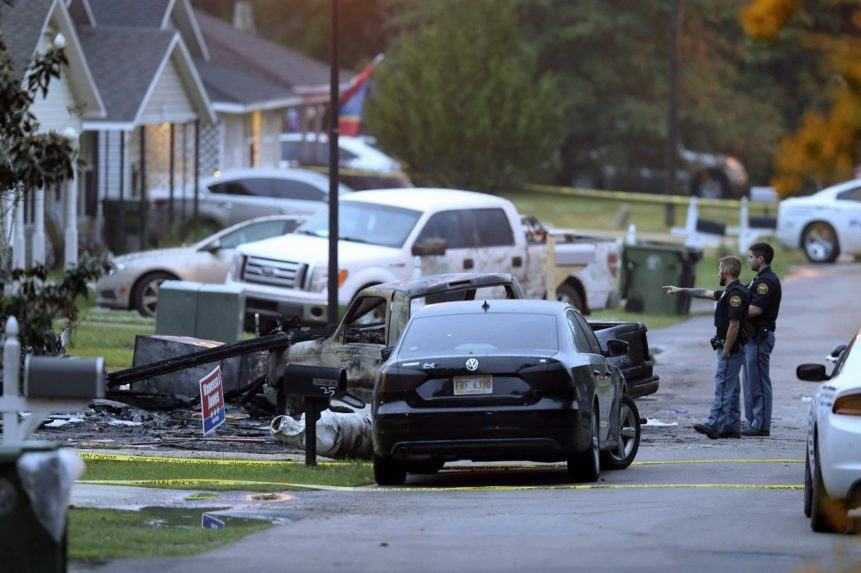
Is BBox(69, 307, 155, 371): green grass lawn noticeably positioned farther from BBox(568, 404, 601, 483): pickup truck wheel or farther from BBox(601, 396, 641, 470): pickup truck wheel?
BBox(568, 404, 601, 483): pickup truck wheel

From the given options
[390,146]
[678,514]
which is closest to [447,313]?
[678,514]

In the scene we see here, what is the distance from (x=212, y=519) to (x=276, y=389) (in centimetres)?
678

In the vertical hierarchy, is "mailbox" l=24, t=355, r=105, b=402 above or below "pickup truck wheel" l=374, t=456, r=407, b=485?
above

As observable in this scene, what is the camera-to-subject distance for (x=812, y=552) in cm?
1099

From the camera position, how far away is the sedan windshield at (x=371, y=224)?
26.5m

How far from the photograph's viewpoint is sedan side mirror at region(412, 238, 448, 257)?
2609cm

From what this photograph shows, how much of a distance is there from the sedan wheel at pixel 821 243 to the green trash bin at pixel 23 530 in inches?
1386

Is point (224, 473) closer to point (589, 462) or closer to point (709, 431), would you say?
point (589, 462)

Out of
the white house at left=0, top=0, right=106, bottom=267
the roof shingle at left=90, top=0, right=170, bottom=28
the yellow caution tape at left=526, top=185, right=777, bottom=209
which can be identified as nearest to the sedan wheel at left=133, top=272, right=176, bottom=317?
the white house at left=0, top=0, right=106, bottom=267

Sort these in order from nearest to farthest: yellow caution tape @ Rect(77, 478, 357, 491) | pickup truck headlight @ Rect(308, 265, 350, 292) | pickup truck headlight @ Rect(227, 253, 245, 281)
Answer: yellow caution tape @ Rect(77, 478, 357, 491), pickup truck headlight @ Rect(308, 265, 350, 292), pickup truck headlight @ Rect(227, 253, 245, 281)

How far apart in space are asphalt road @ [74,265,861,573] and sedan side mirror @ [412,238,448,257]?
24.6 ft

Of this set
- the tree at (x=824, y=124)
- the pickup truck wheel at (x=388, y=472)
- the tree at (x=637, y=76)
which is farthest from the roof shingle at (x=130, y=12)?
the tree at (x=824, y=124)

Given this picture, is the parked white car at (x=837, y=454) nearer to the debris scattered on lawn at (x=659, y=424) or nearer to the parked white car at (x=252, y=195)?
the debris scattered on lawn at (x=659, y=424)

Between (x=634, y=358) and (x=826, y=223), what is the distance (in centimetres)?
2348
